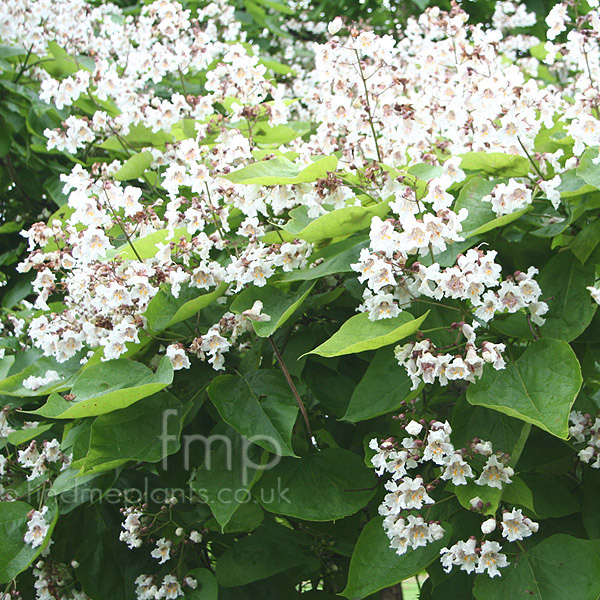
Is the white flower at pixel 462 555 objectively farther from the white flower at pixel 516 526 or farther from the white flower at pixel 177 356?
the white flower at pixel 177 356

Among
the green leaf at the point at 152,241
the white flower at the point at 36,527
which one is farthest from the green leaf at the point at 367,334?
the white flower at the point at 36,527

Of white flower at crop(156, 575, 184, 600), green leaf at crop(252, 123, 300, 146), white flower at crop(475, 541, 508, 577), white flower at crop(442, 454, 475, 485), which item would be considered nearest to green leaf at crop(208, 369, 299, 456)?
white flower at crop(442, 454, 475, 485)

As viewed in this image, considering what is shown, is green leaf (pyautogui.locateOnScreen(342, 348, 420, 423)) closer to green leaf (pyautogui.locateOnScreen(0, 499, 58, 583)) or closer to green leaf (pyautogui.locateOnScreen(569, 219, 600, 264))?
green leaf (pyautogui.locateOnScreen(569, 219, 600, 264))

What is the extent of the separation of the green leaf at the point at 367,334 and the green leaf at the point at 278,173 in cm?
36

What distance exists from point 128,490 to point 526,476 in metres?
1.10

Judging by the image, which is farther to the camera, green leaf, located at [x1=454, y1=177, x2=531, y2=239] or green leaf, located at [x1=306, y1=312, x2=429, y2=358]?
green leaf, located at [x1=454, y1=177, x2=531, y2=239]

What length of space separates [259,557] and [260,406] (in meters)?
0.51

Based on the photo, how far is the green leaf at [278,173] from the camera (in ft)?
5.22

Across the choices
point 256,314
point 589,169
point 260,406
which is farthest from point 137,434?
point 589,169

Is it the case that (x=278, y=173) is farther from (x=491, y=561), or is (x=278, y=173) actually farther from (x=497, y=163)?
(x=491, y=561)

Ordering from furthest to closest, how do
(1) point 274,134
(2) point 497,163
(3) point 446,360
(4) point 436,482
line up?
(1) point 274,134, (2) point 497,163, (4) point 436,482, (3) point 446,360

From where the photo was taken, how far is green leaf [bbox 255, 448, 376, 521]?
1.63 meters

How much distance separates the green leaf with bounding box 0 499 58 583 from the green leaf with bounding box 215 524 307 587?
477 millimetres

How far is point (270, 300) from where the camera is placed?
5.67 feet
